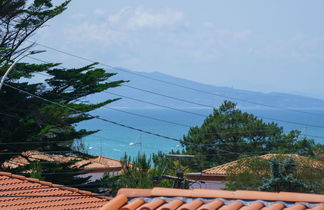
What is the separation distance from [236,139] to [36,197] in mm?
37996

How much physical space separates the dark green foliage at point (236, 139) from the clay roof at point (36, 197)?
111 ft

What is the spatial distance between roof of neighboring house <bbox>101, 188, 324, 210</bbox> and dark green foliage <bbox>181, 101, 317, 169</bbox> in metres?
40.8

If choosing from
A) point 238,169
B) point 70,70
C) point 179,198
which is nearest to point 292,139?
point 238,169

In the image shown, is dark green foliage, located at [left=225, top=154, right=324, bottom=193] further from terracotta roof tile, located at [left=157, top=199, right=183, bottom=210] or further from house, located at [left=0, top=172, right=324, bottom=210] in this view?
terracotta roof tile, located at [left=157, top=199, right=183, bottom=210]

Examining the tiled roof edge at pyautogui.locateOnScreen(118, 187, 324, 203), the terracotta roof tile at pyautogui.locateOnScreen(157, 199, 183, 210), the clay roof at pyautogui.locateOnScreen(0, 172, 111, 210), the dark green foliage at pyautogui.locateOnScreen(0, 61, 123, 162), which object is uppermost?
the dark green foliage at pyautogui.locateOnScreen(0, 61, 123, 162)

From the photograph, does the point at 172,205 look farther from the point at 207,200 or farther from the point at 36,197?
the point at 36,197

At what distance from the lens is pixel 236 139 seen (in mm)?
50688

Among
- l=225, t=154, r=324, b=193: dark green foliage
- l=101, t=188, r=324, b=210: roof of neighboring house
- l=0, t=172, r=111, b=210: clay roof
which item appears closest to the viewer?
l=101, t=188, r=324, b=210: roof of neighboring house

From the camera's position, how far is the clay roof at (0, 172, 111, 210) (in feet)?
42.8

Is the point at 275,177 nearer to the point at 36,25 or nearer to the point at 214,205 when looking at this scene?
the point at 36,25

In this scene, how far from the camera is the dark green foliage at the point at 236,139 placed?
48.6 metres

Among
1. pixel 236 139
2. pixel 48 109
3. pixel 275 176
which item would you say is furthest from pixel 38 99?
pixel 236 139

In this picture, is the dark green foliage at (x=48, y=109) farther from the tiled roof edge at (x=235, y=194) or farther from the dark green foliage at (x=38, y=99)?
the tiled roof edge at (x=235, y=194)

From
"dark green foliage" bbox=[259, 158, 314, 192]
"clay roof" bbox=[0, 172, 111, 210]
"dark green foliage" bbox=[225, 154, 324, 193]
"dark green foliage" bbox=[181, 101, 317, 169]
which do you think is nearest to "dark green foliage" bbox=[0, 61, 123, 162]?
"dark green foliage" bbox=[225, 154, 324, 193]
